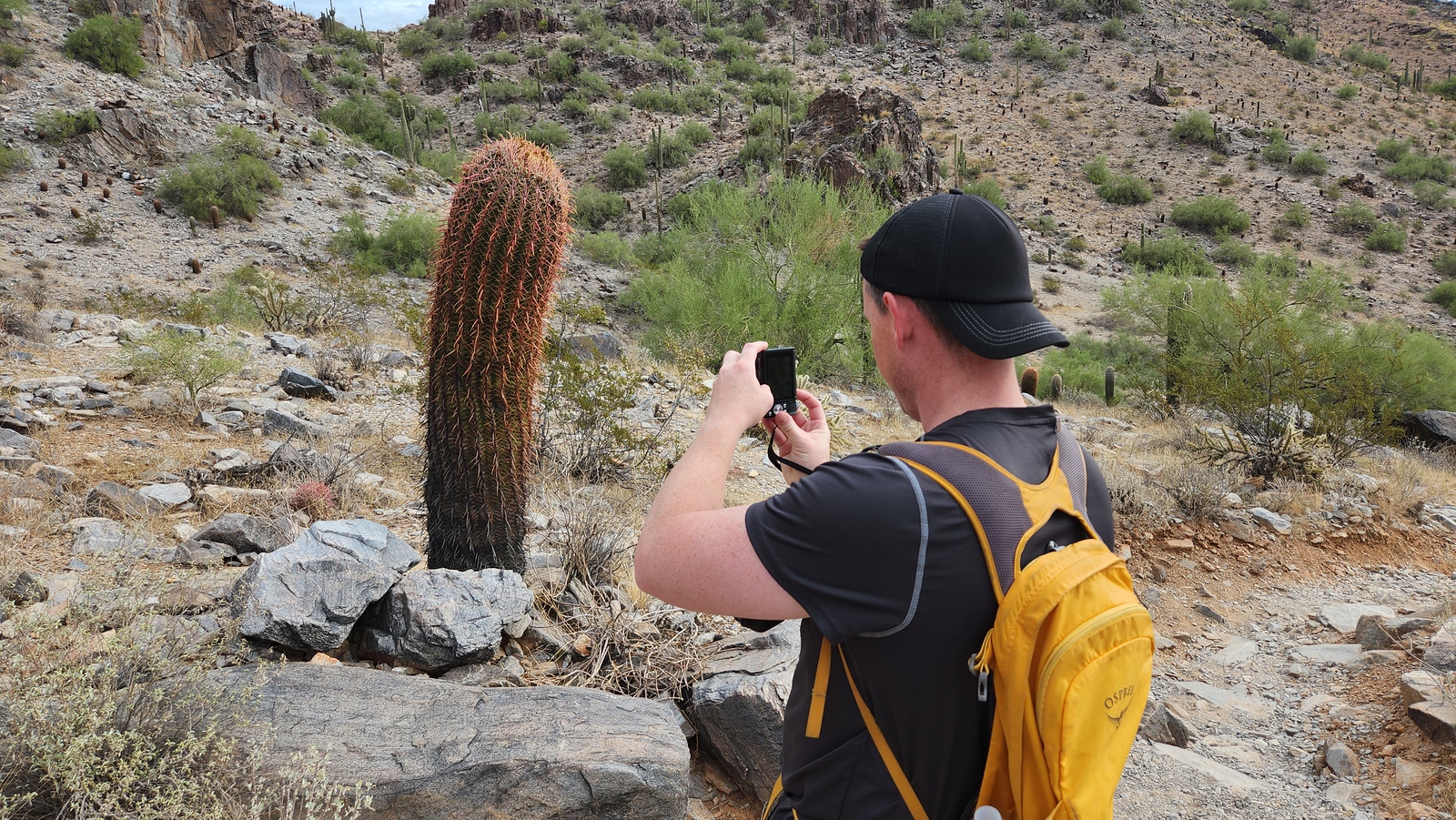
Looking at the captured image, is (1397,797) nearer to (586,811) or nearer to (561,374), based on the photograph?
(586,811)

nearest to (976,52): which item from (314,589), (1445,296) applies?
(1445,296)

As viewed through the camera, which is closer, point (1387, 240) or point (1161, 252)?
point (1161, 252)

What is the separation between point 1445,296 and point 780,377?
31.8 meters

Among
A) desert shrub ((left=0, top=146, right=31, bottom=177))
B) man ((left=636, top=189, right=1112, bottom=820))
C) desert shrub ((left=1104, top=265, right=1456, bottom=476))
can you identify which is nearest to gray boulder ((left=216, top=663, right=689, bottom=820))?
man ((left=636, top=189, right=1112, bottom=820))

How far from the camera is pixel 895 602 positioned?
3.62 feet

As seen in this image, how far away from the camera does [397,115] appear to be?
33.4 m

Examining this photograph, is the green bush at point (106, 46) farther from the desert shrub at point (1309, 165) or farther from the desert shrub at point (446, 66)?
the desert shrub at point (1309, 165)

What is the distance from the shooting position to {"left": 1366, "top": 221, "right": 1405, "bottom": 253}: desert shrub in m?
27.3

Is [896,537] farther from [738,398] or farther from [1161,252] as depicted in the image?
[1161,252]

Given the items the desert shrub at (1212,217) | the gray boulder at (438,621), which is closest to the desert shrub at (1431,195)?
the desert shrub at (1212,217)

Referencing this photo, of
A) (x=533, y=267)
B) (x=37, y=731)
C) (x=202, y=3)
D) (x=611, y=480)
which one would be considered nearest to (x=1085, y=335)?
(x=611, y=480)

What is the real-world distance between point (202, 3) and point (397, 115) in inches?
304

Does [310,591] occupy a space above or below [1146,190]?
below

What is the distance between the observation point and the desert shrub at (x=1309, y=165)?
1252 inches
